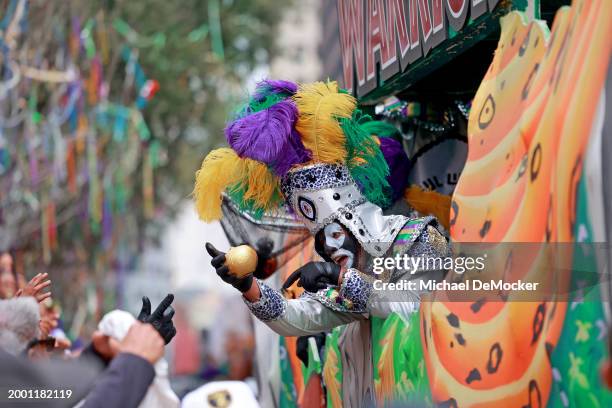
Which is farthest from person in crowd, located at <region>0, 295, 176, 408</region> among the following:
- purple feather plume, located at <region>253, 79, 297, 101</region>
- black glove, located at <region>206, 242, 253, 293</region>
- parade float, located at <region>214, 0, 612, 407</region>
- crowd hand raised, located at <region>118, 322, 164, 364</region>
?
purple feather plume, located at <region>253, 79, 297, 101</region>

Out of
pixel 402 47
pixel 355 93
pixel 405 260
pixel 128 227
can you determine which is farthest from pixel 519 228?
pixel 128 227

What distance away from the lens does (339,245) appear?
3934 millimetres

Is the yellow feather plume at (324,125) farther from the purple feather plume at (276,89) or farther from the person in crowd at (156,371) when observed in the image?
the person in crowd at (156,371)

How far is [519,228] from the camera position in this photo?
8.84 ft

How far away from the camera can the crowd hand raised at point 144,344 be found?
2809 mm

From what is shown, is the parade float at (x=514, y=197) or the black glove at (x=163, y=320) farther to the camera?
the black glove at (x=163, y=320)

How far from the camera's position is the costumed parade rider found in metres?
3.83

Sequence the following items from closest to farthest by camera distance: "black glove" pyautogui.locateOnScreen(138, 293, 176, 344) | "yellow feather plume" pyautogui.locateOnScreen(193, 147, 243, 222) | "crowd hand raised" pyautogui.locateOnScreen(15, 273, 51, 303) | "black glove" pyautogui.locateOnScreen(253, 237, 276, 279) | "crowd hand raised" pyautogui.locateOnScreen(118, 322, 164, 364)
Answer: "crowd hand raised" pyautogui.locateOnScreen(118, 322, 164, 364) → "black glove" pyautogui.locateOnScreen(138, 293, 176, 344) → "yellow feather plume" pyautogui.locateOnScreen(193, 147, 243, 222) → "crowd hand raised" pyautogui.locateOnScreen(15, 273, 51, 303) → "black glove" pyautogui.locateOnScreen(253, 237, 276, 279)

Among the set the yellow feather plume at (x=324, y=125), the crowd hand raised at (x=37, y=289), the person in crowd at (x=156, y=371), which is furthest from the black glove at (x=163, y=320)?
the crowd hand raised at (x=37, y=289)

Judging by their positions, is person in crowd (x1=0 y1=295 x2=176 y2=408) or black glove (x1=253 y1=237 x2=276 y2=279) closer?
person in crowd (x1=0 y1=295 x2=176 y2=408)

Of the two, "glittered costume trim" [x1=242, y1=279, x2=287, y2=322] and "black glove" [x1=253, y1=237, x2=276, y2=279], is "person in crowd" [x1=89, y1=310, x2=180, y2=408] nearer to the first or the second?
"glittered costume trim" [x1=242, y1=279, x2=287, y2=322]

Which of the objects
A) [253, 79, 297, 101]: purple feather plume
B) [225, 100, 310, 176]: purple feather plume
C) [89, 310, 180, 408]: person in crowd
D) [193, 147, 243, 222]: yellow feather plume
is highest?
[253, 79, 297, 101]: purple feather plume

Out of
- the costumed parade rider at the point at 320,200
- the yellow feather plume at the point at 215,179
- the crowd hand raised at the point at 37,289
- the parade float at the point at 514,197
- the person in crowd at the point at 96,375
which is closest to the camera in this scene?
the parade float at the point at 514,197

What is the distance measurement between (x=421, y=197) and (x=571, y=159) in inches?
93.1
